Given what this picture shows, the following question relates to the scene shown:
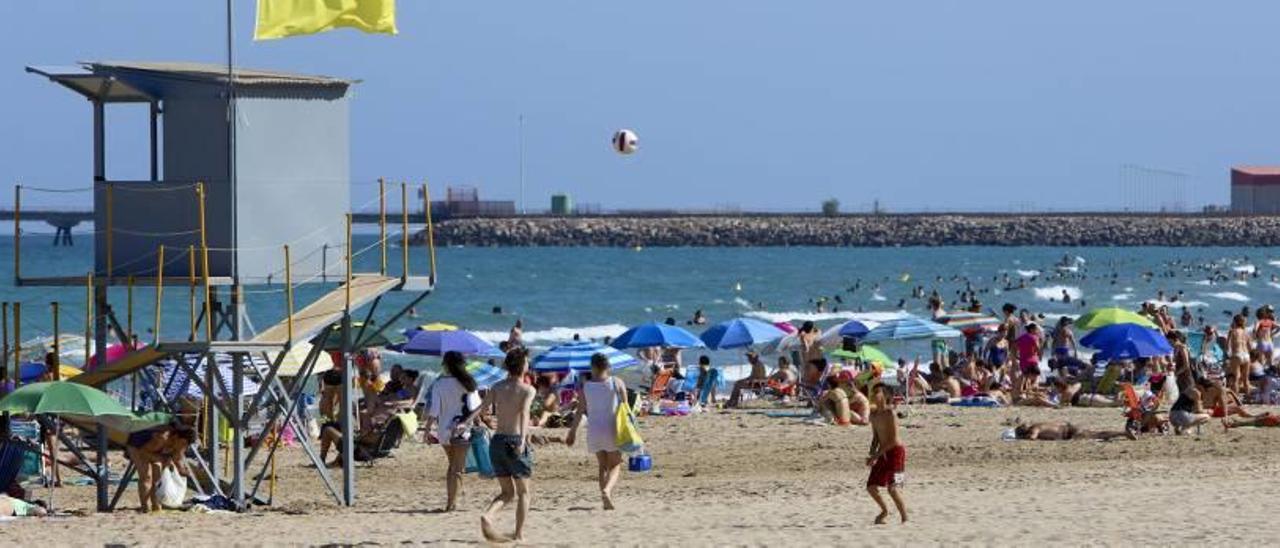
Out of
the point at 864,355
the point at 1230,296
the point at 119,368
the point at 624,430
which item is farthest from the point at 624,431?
the point at 1230,296

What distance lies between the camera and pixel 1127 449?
18625 millimetres

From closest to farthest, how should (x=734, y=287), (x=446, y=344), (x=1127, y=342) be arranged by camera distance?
(x=1127, y=342) → (x=446, y=344) → (x=734, y=287)

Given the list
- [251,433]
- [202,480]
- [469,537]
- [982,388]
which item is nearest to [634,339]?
[982,388]

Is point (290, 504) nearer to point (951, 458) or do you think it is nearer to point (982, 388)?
point (951, 458)

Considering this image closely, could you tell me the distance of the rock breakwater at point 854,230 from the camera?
427 ft

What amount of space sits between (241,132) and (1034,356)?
43.7 feet

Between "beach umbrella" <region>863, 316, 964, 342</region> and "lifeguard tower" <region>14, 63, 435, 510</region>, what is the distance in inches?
448

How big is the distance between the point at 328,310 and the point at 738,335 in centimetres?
1153

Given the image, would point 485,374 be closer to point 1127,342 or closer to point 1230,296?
point 1127,342

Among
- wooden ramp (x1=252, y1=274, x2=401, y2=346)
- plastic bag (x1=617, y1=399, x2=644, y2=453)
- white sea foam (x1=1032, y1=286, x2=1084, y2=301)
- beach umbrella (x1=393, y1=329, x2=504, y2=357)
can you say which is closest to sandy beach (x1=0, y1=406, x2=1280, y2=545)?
plastic bag (x1=617, y1=399, x2=644, y2=453)

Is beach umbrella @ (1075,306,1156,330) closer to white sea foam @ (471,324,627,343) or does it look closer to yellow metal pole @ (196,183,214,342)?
yellow metal pole @ (196,183,214,342)

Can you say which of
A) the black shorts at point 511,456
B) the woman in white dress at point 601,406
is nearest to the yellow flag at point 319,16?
the woman in white dress at point 601,406

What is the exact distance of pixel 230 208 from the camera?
1498cm

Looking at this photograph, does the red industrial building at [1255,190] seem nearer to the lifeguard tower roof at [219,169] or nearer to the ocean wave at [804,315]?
the ocean wave at [804,315]
